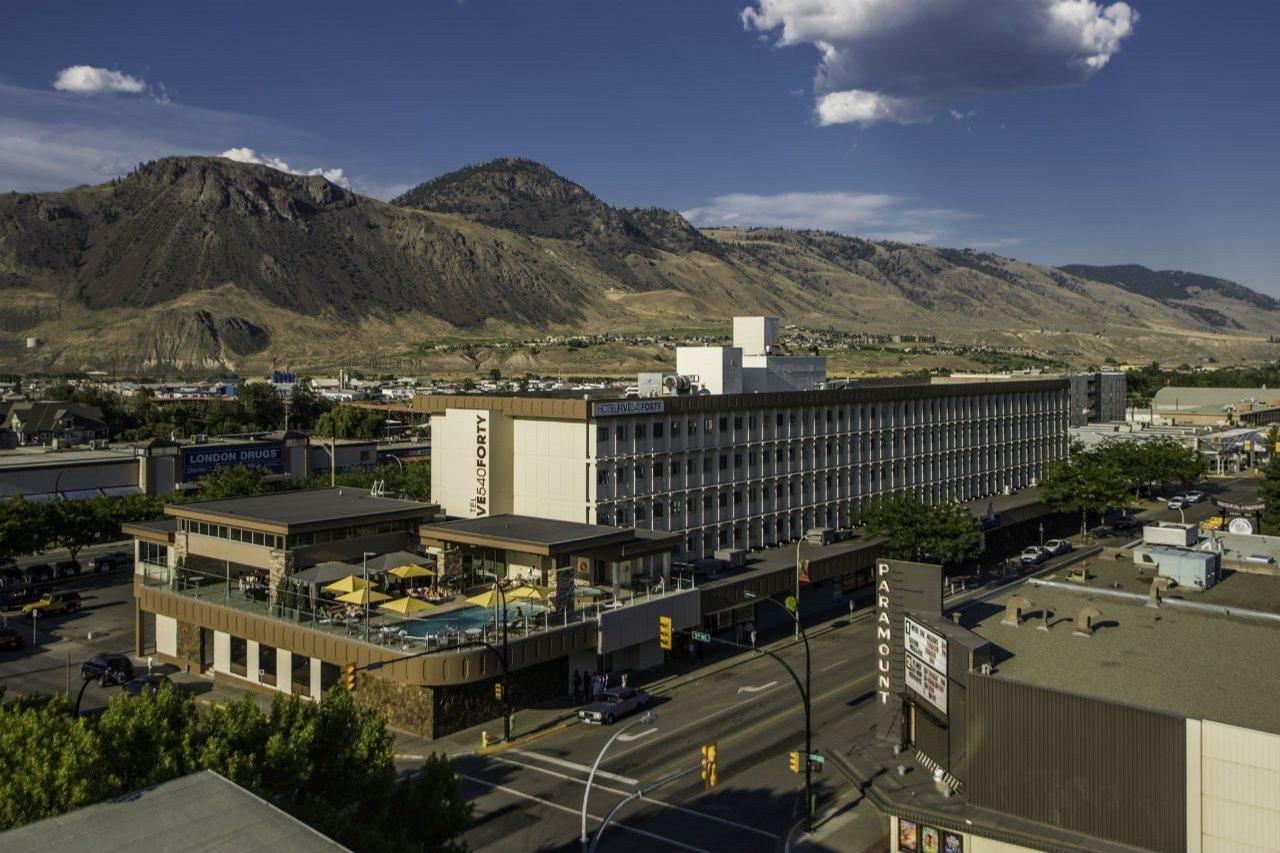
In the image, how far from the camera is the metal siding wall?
25.1 metres

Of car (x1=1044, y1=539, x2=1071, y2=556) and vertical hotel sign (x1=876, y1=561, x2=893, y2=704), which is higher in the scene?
vertical hotel sign (x1=876, y1=561, x2=893, y2=704)

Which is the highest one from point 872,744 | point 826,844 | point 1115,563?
point 1115,563

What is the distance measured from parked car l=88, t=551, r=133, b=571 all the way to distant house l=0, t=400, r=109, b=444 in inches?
2455

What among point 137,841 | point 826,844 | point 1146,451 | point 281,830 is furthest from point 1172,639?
point 1146,451

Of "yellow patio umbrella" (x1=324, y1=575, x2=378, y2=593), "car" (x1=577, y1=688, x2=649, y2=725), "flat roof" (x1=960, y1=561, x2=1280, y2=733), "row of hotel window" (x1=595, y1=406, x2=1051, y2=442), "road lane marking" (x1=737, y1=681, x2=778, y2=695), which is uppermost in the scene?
"row of hotel window" (x1=595, y1=406, x2=1051, y2=442)

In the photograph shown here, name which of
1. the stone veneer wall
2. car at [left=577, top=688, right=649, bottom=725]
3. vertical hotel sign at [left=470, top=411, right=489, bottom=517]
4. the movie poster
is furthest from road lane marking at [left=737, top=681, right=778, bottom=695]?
vertical hotel sign at [left=470, top=411, right=489, bottom=517]

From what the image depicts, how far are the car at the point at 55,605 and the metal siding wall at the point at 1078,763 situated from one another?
183 ft

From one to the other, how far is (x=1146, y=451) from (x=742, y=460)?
57.9 meters

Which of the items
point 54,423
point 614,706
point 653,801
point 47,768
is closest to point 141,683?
point 614,706

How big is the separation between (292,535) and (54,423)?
4251 inches

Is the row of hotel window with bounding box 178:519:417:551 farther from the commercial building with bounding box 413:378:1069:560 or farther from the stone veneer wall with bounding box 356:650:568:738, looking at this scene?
the stone veneer wall with bounding box 356:650:568:738

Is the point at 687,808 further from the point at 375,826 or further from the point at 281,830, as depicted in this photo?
the point at 281,830

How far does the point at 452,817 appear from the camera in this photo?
82.0 feet

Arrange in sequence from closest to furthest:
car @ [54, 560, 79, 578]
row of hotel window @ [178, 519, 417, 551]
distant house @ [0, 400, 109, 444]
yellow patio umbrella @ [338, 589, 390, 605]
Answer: yellow patio umbrella @ [338, 589, 390, 605] → row of hotel window @ [178, 519, 417, 551] → car @ [54, 560, 79, 578] → distant house @ [0, 400, 109, 444]
